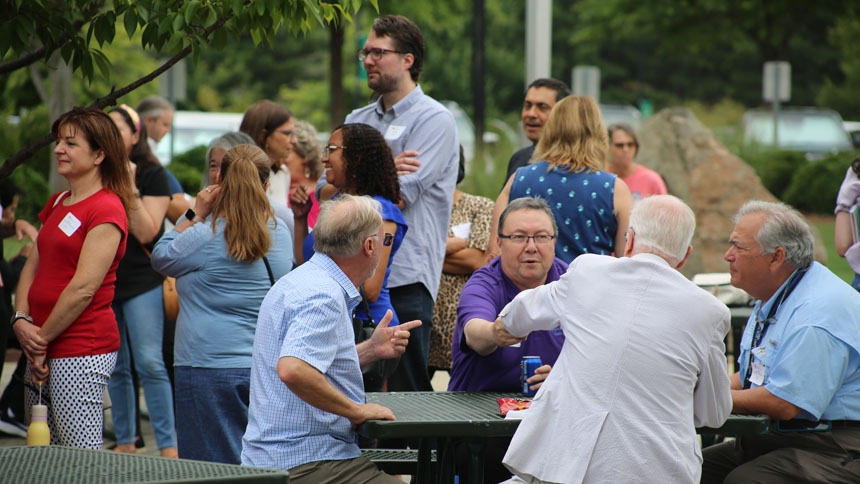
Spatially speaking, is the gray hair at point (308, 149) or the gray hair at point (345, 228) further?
the gray hair at point (308, 149)

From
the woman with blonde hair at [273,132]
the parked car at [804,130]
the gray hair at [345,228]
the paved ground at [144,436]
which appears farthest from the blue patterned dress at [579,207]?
the parked car at [804,130]

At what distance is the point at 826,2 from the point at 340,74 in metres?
11.6

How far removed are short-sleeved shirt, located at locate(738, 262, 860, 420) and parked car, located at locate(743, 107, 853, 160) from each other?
1995 cm

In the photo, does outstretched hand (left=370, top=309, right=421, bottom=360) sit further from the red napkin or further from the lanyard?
the lanyard

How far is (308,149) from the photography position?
7086 millimetres

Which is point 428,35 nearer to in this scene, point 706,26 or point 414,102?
point 706,26

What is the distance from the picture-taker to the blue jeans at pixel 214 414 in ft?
15.7

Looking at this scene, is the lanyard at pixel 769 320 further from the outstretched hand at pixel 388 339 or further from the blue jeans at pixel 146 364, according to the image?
the blue jeans at pixel 146 364

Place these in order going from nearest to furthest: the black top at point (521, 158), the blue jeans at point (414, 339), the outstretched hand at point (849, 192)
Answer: the blue jeans at point (414, 339) → the outstretched hand at point (849, 192) → the black top at point (521, 158)

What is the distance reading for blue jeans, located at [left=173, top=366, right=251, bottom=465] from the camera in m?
4.79

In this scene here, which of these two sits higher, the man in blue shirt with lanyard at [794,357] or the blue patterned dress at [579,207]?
the blue patterned dress at [579,207]

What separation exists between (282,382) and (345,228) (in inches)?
22.7

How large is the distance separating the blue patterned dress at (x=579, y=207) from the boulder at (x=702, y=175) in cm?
712

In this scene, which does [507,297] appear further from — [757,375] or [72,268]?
[72,268]
